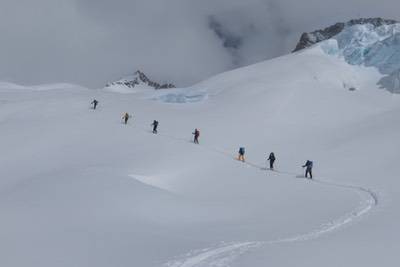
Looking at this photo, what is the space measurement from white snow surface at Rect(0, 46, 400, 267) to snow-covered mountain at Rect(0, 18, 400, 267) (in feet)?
0.28

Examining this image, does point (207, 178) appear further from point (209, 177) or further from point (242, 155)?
point (242, 155)

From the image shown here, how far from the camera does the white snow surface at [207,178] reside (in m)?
13.2

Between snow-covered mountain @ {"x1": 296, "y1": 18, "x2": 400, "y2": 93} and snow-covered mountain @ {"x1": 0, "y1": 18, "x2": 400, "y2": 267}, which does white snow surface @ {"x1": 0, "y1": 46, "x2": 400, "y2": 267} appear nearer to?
snow-covered mountain @ {"x1": 0, "y1": 18, "x2": 400, "y2": 267}

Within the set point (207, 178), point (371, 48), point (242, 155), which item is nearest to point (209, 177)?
point (207, 178)

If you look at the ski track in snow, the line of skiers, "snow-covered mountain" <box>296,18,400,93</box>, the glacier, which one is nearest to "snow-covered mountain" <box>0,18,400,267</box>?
the ski track in snow

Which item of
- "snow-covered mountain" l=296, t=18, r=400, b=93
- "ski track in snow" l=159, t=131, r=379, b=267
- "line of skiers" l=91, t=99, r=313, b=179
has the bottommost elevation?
"ski track in snow" l=159, t=131, r=379, b=267

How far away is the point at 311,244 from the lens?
13.8 m

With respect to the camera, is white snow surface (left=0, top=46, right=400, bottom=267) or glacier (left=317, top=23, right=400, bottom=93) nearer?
white snow surface (left=0, top=46, right=400, bottom=267)

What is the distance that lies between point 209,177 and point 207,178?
12.5 inches

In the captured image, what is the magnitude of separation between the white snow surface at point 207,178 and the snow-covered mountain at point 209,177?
0.09 meters

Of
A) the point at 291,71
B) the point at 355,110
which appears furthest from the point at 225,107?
the point at 291,71

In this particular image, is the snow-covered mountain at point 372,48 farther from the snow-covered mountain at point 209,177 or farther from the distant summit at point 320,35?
the distant summit at point 320,35

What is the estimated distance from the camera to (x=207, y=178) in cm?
3148

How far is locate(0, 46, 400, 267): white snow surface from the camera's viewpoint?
13.2 m
